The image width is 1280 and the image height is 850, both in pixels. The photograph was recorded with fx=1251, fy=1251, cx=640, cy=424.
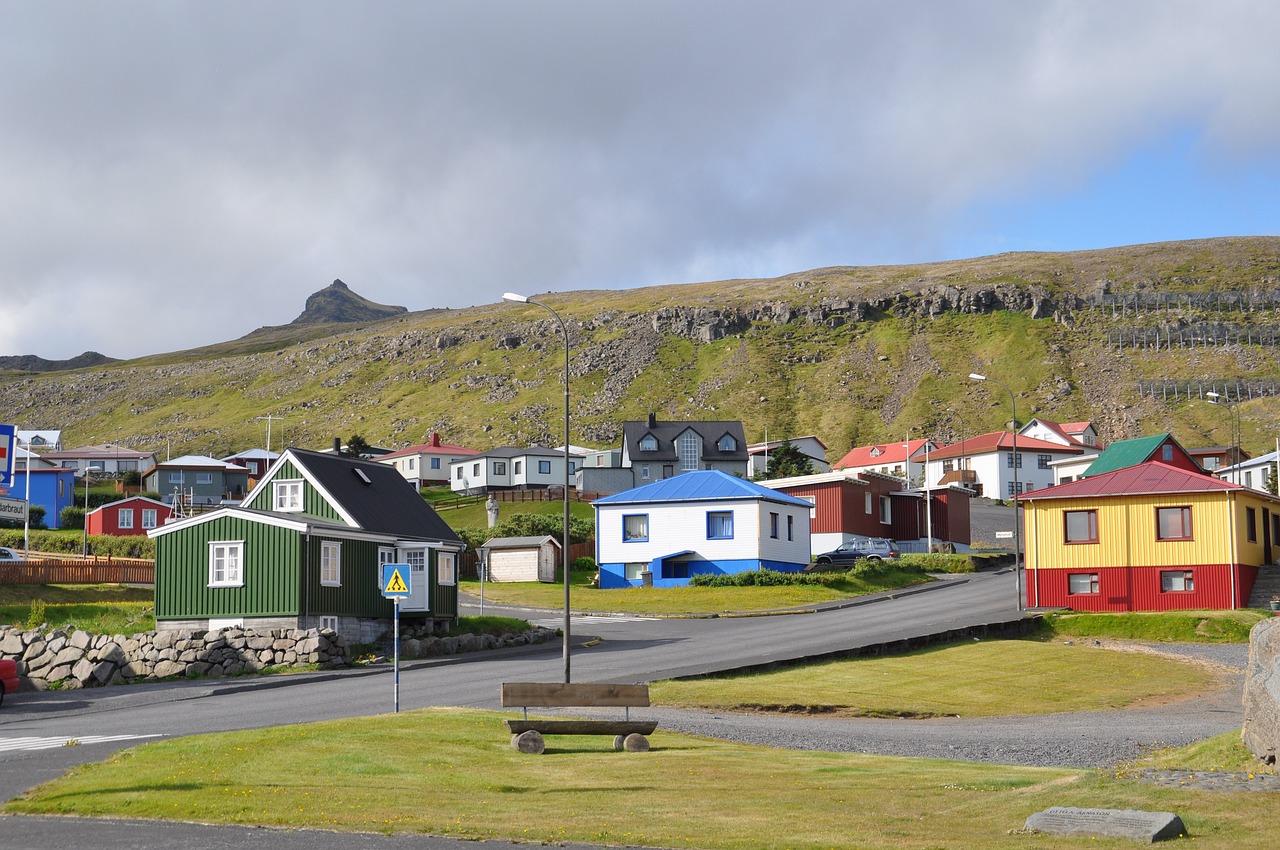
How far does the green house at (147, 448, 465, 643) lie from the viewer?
133 ft

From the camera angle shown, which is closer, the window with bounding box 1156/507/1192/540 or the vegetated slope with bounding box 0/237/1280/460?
the window with bounding box 1156/507/1192/540

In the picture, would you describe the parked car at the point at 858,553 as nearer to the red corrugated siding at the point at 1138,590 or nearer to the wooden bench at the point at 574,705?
the red corrugated siding at the point at 1138,590

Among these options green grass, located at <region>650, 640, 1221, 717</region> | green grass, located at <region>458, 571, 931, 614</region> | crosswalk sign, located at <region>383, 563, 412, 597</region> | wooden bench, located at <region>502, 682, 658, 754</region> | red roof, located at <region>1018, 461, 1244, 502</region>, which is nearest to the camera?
wooden bench, located at <region>502, 682, 658, 754</region>

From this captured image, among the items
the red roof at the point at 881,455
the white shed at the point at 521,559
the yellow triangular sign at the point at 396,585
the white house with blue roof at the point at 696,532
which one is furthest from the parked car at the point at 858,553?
the yellow triangular sign at the point at 396,585

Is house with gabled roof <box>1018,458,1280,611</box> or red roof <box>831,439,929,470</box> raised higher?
red roof <box>831,439,929,470</box>

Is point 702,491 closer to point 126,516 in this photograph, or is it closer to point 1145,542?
point 1145,542

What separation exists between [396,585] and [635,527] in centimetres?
4404

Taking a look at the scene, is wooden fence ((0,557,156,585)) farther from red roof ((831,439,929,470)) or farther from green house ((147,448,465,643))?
red roof ((831,439,929,470))

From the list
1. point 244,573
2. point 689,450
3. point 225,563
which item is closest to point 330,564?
point 244,573

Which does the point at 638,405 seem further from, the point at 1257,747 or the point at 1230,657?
the point at 1257,747

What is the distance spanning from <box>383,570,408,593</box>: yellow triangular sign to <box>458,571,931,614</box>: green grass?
2917cm

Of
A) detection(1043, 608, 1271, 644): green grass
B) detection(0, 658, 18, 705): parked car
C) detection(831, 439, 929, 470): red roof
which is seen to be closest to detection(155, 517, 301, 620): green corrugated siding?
detection(0, 658, 18, 705): parked car

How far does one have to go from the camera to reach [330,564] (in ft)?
137

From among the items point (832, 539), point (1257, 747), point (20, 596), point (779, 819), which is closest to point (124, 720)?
point (779, 819)
